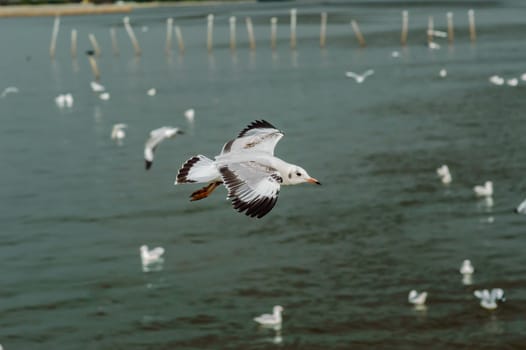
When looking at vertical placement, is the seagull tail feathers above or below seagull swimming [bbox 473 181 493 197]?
below

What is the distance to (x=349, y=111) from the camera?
168 feet

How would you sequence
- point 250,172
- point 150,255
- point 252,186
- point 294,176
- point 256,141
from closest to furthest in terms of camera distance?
point 252,186, point 250,172, point 294,176, point 256,141, point 150,255

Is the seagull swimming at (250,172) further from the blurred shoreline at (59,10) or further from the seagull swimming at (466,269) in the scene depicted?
the blurred shoreline at (59,10)

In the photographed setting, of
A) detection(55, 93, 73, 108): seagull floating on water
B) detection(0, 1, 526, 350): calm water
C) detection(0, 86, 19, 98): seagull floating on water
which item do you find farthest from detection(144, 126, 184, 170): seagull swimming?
detection(0, 86, 19, 98): seagull floating on water

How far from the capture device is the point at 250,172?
11.2 meters

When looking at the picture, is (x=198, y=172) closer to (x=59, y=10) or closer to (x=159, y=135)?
(x=159, y=135)

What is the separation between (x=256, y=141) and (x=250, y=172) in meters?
1.93

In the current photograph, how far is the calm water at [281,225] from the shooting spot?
22953mm

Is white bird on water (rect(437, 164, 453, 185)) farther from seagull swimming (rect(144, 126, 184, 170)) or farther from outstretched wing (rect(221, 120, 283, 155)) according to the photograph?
outstretched wing (rect(221, 120, 283, 155))

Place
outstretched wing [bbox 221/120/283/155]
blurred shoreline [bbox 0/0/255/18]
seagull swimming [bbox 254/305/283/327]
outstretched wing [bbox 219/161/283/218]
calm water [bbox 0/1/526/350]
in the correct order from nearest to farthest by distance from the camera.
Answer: outstretched wing [bbox 219/161/283/218] < outstretched wing [bbox 221/120/283/155] < seagull swimming [bbox 254/305/283/327] < calm water [bbox 0/1/526/350] < blurred shoreline [bbox 0/0/255/18]

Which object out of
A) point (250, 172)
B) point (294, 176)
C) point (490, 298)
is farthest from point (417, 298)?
point (250, 172)

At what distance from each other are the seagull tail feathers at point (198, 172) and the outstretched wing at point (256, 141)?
1.61 feet

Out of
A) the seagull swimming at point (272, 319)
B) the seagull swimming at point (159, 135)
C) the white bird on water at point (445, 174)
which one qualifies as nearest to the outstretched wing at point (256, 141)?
the seagull swimming at point (159, 135)

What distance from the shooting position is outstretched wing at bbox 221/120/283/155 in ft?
41.9
